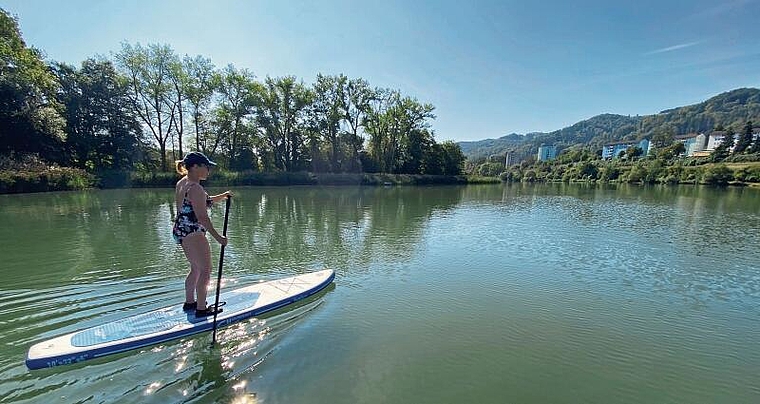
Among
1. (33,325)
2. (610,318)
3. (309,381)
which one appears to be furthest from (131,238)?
(610,318)

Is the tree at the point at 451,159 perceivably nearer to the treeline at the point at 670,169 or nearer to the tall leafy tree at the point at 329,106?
the tall leafy tree at the point at 329,106

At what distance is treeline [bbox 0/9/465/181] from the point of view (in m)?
26.5

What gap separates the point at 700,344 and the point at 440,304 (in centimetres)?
405

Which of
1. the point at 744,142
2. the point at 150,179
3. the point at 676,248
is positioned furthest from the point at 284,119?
the point at 744,142

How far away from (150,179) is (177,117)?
1046 centimetres

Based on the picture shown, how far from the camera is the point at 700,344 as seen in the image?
5.19 metres

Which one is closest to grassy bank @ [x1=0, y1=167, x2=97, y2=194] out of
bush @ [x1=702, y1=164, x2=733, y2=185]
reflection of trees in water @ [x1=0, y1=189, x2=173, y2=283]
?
reflection of trees in water @ [x1=0, y1=189, x2=173, y2=283]

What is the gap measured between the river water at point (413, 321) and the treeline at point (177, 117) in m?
21.8

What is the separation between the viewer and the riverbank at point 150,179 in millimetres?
24750

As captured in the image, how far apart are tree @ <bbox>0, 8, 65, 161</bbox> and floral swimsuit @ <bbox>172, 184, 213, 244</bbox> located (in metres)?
32.5

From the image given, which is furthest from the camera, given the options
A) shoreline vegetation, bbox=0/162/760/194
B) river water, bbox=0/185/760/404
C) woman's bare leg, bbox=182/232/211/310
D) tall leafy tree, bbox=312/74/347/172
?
tall leafy tree, bbox=312/74/347/172

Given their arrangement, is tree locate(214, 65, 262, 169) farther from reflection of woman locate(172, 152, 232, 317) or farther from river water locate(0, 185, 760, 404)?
reflection of woman locate(172, 152, 232, 317)

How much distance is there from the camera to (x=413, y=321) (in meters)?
5.70

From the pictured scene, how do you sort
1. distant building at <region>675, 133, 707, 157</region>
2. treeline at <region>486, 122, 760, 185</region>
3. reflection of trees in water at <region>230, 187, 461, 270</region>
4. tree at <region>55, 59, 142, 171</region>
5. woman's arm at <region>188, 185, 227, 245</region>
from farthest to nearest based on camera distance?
distant building at <region>675, 133, 707, 157</region>
treeline at <region>486, 122, 760, 185</region>
tree at <region>55, 59, 142, 171</region>
reflection of trees in water at <region>230, 187, 461, 270</region>
woman's arm at <region>188, 185, 227, 245</region>
